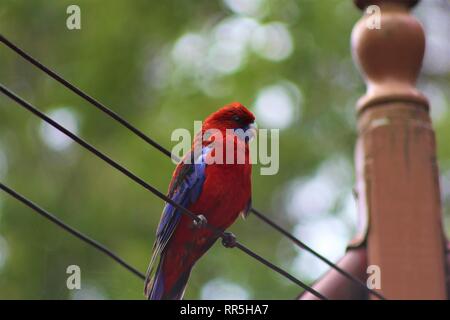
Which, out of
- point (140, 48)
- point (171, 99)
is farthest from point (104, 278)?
point (140, 48)

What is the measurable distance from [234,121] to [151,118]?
3688 mm

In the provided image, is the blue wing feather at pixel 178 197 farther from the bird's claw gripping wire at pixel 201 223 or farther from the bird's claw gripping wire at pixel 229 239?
the bird's claw gripping wire at pixel 229 239

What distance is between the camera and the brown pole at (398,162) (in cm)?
479

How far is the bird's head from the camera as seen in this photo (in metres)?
4.97

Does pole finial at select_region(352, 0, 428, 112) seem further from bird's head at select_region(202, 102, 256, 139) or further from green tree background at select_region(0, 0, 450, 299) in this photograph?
green tree background at select_region(0, 0, 450, 299)

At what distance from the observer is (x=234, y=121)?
5.01 m

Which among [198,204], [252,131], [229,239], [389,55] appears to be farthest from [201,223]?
[389,55]

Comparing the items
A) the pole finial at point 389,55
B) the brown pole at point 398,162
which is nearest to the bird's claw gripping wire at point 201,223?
the brown pole at point 398,162

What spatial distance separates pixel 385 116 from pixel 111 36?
4.36 meters

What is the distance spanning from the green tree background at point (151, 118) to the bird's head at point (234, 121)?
2.75 m

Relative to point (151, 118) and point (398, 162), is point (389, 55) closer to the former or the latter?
point (398, 162)

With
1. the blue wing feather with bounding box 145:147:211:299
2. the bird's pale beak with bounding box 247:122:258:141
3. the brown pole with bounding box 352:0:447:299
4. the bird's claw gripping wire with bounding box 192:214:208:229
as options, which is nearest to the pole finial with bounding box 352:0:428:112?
the brown pole with bounding box 352:0:447:299

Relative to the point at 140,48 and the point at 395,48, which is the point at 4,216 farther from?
the point at 395,48

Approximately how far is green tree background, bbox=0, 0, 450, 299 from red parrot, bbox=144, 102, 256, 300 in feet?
9.37
